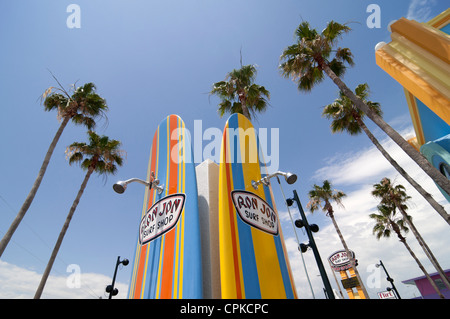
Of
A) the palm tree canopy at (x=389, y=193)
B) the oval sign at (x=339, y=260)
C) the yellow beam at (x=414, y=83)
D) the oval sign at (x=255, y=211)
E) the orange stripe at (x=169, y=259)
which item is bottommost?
the orange stripe at (x=169, y=259)

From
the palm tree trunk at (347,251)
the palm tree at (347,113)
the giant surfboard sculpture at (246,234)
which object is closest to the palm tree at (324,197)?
the palm tree trunk at (347,251)

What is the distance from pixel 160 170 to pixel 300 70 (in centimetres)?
1044

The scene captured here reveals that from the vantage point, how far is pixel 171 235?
5547mm

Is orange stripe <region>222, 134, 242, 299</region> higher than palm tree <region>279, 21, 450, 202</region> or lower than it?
lower

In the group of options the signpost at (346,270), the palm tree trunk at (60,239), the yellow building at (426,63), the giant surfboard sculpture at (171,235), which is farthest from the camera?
the signpost at (346,270)

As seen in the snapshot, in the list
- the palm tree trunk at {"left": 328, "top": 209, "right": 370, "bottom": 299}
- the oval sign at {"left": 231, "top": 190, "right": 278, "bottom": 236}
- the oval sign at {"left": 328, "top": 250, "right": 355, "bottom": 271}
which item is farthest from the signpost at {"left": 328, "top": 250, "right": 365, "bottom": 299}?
the oval sign at {"left": 231, "top": 190, "right": 278, "bottom": 236}

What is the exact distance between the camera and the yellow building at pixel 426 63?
5160 millimetres

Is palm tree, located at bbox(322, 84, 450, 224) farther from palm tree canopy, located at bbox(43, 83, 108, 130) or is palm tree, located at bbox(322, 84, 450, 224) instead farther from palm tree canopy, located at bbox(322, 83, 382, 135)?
palm tree canopy, located at bbox(43, 83, 108, 130)

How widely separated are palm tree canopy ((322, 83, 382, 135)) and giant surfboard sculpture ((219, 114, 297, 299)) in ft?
41.0

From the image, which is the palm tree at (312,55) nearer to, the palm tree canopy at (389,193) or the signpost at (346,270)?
the palm tree canopy at (389,193)

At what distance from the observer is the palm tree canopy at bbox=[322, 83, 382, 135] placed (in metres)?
16.2

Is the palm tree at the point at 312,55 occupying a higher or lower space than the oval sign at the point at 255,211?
higher

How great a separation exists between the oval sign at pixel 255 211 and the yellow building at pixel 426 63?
4818mm
